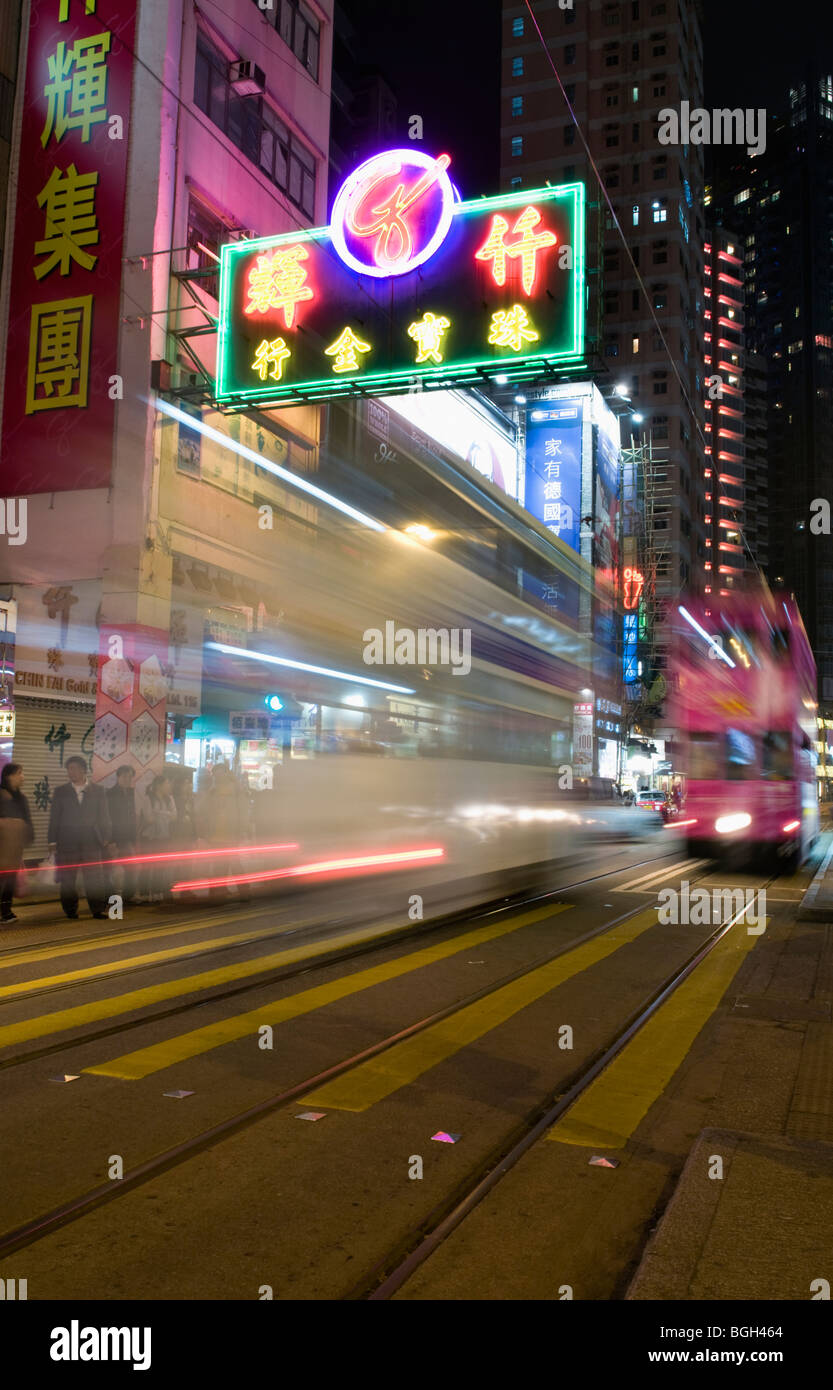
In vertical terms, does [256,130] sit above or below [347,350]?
above

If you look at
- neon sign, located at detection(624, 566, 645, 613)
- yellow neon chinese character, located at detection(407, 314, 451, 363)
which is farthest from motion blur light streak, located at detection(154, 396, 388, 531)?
neon sign, located at detection(624, 566, 645, 613)

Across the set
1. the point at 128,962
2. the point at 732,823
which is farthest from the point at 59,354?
the point at 732,823

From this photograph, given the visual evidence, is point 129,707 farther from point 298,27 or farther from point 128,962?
point 298,27

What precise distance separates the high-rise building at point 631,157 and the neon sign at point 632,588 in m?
17.2

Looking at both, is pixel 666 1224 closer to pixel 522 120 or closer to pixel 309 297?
pixel 309 297

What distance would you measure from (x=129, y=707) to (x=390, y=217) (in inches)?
339

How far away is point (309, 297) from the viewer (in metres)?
14.6

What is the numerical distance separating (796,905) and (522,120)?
254 ft

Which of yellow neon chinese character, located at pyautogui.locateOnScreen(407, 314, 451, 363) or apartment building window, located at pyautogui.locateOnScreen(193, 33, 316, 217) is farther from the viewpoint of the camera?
apartment building window, located at pyautogui.locateOnScreen(193, 33, 316, 217)

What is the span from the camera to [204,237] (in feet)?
65.5

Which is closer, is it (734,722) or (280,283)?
(280,283)

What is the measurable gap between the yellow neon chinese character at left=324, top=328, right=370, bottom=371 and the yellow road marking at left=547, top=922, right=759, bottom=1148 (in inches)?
367

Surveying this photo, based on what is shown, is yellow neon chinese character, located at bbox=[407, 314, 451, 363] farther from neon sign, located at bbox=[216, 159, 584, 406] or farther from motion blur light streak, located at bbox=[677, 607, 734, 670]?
motion blur light streak, located at bbox=[677, 607, 734, 670]

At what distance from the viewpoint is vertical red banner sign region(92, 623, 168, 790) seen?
55.5ft
